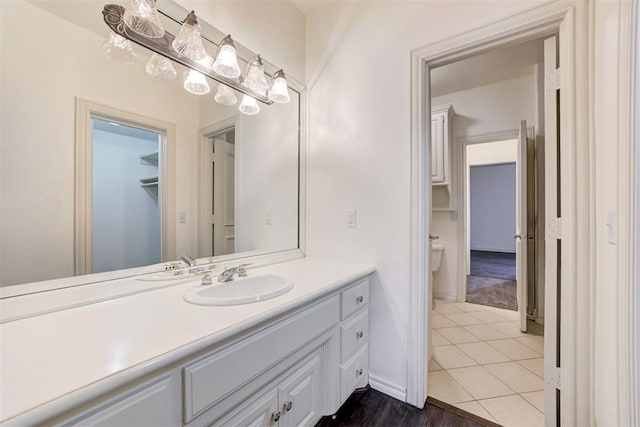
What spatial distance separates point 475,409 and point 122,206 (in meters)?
2.05

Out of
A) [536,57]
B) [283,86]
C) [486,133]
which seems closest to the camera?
[283,86]

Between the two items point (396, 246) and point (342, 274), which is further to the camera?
point (396, 246)

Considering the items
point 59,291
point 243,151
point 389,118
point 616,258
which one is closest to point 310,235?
point 243,151

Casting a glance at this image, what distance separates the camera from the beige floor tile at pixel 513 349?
6.66ft

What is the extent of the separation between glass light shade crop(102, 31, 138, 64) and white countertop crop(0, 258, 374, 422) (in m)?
0.89

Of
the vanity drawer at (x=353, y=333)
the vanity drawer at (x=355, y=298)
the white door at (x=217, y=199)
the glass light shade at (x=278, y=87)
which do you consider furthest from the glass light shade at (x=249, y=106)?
the vanity drawer at (x=353, y=333)

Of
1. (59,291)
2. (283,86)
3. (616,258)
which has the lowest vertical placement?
(59,291)

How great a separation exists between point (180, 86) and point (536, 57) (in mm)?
3071

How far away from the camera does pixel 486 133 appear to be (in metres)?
3.08

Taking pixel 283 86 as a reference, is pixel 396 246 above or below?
below

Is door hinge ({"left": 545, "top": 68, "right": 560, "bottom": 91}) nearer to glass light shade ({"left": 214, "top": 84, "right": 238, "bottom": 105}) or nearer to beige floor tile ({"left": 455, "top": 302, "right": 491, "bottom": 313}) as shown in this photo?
glass light shade ({"left": 214, "top": 84, "right": 238, "bottom": 105})

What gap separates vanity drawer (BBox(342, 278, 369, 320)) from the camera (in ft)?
4.47

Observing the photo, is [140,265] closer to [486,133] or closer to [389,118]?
[389,118]

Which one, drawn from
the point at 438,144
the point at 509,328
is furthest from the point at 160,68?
the point at 509,328
